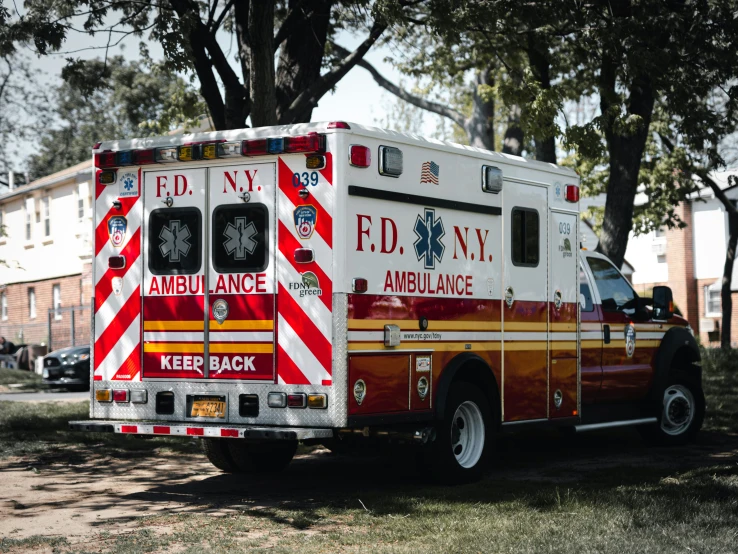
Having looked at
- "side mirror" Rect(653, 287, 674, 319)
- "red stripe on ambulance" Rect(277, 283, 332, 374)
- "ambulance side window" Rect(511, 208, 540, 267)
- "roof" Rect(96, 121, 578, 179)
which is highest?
"roof" Rect(96, 121, 578, 179)

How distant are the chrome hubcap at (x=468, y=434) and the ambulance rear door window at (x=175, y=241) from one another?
8.27 feet

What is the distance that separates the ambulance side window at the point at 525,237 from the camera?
987cm

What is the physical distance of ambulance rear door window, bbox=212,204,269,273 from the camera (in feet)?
28.0

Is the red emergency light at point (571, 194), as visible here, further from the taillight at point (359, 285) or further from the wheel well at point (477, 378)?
the taillight at point (359, 285)

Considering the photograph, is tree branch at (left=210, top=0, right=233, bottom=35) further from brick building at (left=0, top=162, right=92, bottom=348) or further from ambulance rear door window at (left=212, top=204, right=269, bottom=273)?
brick building at (left=0, top=162, right=92, bottom=348)

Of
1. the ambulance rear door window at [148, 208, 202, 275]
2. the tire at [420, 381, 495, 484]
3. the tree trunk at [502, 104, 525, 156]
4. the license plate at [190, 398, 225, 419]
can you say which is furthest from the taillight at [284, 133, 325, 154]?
the tree trunk at [502, 104, 525, 156]

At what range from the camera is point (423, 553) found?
21.0 feet

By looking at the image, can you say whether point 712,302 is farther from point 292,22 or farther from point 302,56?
point 292,22

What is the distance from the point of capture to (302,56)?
1412 centimetres

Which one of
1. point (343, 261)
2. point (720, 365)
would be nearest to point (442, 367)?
point (343, 261)

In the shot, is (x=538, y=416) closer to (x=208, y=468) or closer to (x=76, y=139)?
(x=208, y=468)

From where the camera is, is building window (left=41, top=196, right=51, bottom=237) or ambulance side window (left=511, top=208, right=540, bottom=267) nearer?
ambulance side window (left=511, top=208, right=540, bottom=267)

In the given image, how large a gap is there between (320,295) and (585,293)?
3.71 meters

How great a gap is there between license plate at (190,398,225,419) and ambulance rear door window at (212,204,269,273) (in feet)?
3.34
